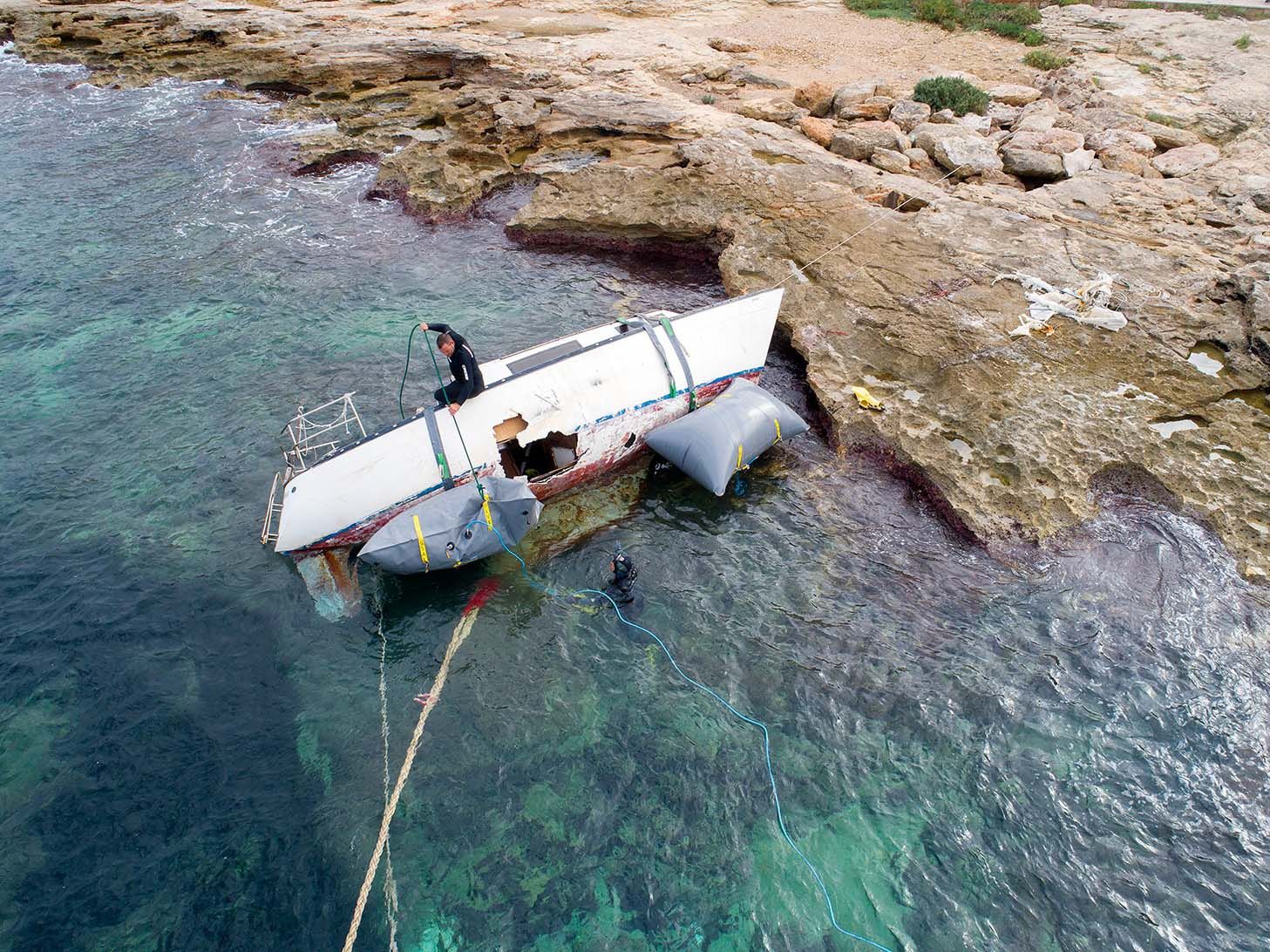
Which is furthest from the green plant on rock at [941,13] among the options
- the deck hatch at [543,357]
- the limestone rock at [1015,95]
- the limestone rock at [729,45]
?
the deck hatch at [543,357]

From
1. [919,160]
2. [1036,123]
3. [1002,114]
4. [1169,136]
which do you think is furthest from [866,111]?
[1169,136]

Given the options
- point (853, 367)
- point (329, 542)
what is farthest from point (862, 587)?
point (329, 542)

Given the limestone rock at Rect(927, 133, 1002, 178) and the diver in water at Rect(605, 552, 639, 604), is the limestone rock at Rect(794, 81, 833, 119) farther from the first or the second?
the diver in water at Rect(605, 552, 639, 604)

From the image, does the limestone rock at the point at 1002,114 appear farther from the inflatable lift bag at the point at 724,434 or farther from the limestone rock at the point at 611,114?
the inflatable lift bag at the point at 724,434

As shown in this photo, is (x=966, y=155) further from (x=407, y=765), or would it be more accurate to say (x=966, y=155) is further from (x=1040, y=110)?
(x=407, y=765)

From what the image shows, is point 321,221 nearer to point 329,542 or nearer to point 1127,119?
point 329,542

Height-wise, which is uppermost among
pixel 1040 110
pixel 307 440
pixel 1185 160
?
pixel 1040 110
